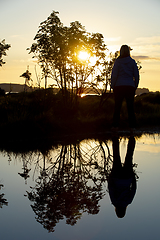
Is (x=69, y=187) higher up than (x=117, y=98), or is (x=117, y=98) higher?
(x=117, y=98)

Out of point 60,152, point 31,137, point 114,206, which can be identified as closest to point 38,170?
point 60,152

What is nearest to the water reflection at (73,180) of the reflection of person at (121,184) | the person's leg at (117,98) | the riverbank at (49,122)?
the reflection of person at (121,184)

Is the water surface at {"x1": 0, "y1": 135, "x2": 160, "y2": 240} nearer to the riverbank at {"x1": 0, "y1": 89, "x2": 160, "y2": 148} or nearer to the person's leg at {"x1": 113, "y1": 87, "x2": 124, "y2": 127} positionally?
the riverbank at {"x1": 0, "y1": 89, "x2": 160, "y2": 148}

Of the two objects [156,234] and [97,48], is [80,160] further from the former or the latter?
[97,48]

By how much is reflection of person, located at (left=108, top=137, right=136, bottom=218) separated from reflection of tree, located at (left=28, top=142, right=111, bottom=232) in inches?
5.7

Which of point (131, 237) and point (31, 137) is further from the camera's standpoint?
point (31, 137)

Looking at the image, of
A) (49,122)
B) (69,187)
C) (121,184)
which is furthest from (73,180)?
(49,122)

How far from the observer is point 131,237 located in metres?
2.79

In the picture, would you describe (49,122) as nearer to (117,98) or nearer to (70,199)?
(117,98)

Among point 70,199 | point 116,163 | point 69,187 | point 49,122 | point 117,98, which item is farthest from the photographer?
point 49,122

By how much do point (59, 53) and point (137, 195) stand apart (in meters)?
8.58

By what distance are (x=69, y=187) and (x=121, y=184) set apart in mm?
729

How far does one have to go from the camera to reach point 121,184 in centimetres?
435

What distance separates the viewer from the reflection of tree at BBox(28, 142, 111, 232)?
3.34 m
